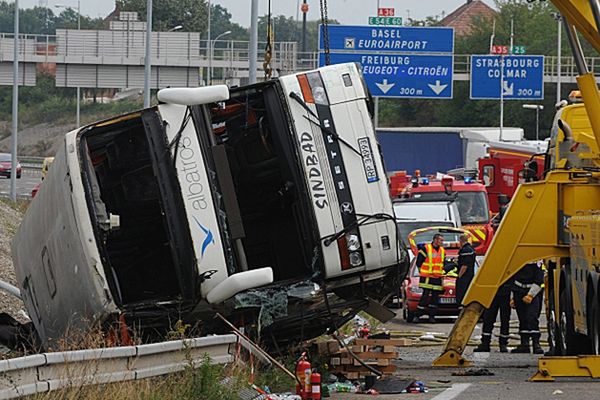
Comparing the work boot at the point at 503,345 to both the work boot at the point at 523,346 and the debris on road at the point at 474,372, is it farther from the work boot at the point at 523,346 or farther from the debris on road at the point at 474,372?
the debris on road at the point at 474,372

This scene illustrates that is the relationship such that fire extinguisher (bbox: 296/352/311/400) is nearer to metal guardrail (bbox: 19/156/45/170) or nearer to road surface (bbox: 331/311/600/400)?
road surface (bbox: 331/311/600/400)

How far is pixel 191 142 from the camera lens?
12.3m

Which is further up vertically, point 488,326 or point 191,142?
point 191,142

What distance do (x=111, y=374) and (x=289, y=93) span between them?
3.48 metres

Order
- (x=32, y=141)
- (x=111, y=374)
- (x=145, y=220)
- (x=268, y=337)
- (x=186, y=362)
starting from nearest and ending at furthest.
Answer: (x=111, y=374) < (x=186, y=362) < (x=268, y=337) < (x=145, y=220) < (x=32, y=141)

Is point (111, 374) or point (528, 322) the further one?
point (528, 322)

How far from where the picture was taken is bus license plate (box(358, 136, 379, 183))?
12.3 metres

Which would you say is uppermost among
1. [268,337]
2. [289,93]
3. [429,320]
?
[289,93]

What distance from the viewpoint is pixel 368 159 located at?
1236cm

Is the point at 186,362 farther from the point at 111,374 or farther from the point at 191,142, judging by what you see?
the point at 191,142

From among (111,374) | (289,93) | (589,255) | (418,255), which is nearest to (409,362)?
(589,255)

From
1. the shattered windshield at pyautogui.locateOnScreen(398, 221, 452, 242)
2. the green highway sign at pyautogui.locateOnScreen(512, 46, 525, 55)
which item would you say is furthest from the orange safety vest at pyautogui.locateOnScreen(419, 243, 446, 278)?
the green highway sign at pyautogui.locateOnScreen(512, 46, 525, 55)

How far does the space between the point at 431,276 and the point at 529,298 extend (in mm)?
6250

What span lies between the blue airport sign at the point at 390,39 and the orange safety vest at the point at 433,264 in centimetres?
1917
